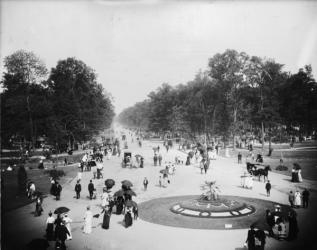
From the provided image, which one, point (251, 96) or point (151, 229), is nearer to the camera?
point (151, 229)

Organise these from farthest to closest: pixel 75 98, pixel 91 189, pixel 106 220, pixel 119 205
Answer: pixel 75 98 → pixel 91 189 → pixel 119 205 → pixel 106 220

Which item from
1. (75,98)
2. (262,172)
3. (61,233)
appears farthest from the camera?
(75,98)

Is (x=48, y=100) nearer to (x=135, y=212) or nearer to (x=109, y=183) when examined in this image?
(x=109, y=183)

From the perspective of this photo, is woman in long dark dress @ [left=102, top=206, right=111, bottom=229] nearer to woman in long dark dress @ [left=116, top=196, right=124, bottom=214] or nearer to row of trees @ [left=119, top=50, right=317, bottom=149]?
woman in long dark dress @ [left=116, top=196, right=124, bottom=214]

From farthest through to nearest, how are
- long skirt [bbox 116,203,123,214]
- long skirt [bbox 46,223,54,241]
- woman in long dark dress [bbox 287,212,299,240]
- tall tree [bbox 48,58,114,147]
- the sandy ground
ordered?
tall tree [bbox 48,58,114,147] → long skirt [bbox 116,203,123,214] → long skirt [bbox 46,223,54,241] → woman in long dark dress [bbox 287,212,299,240] → the sandy ground

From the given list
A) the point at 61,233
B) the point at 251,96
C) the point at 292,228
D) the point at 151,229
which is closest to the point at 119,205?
the point at 151,229

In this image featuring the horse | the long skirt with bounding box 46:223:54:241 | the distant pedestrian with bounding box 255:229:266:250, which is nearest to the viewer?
the distant pedestrian with bounding box 255:229:266:250

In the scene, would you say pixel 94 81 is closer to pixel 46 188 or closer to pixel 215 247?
pixel 46 188

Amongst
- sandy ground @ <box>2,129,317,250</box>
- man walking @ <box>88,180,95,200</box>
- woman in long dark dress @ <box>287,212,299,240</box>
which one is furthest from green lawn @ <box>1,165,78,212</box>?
woman in long dark dress @ <box>287,212,299,240</box>

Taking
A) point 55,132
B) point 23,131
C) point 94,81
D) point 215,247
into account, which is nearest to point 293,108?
point 94,81
